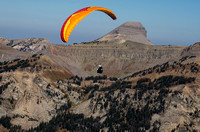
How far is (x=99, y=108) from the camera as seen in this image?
157m

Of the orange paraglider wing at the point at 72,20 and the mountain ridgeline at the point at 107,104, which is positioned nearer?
the orange paraglider wing at the point at 72,20

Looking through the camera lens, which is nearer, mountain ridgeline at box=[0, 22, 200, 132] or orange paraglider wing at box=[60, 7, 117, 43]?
orange paraglider wing at box=[60, 7, 117, 43]

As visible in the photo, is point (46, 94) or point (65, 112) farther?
point (46, 94)

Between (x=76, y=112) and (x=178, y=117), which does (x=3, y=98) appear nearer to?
(x=76, y=112)

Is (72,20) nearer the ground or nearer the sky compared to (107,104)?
nearer the sky

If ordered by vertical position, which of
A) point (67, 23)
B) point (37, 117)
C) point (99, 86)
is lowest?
point (37, 117)

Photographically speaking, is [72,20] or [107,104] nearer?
[72,20]

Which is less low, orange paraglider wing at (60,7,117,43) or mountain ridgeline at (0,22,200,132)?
→ orange paraglider wing at (60,7,117,43)

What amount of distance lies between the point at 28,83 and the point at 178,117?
8774cm

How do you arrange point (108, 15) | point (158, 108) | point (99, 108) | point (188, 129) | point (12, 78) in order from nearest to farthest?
point (108, 15)
point (188, 129)
point (158, 108)
point (99, 108)
point (12, 78)

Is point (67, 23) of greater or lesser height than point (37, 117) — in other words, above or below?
above

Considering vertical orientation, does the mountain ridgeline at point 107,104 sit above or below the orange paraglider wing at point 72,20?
below

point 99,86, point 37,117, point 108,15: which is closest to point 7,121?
point 37,117

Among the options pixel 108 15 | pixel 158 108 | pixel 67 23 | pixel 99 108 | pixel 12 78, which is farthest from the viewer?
pixel 12 78
